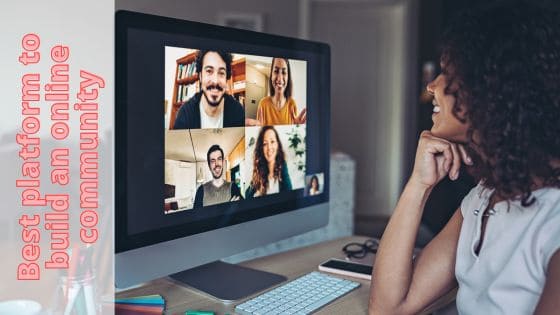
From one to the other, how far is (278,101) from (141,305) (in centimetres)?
48

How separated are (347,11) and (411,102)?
1035 mm

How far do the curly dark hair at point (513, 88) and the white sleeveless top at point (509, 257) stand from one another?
4 cm

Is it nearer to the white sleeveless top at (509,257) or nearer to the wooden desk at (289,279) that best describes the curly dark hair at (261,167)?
the wooden desk at (289,279)

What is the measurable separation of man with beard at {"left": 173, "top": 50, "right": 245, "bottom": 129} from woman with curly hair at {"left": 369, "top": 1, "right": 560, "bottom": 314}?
0.36 metres

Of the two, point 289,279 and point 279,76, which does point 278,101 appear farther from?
→ point 289,279

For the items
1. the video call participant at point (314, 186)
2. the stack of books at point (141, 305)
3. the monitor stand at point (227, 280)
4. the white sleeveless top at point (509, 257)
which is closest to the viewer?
the white sleeveless top at point (509, 257)

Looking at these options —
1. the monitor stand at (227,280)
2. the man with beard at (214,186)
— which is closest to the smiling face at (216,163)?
the man with beard at (214,186)

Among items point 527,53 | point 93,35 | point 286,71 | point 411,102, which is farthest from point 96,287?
point 411,102

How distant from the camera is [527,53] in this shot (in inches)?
35.0

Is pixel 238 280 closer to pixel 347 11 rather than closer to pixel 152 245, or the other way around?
pixel 152 245

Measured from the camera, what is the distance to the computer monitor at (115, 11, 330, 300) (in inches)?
36.9

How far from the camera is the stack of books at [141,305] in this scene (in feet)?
3.22

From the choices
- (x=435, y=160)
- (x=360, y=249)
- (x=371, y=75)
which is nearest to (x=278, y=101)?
(x=435, y=160)

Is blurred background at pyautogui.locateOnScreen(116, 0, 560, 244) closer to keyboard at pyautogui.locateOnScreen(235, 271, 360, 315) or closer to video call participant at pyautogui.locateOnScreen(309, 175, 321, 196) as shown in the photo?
video call participant at pyautogui.locateOnScreen(309, 175, 321, 196)
